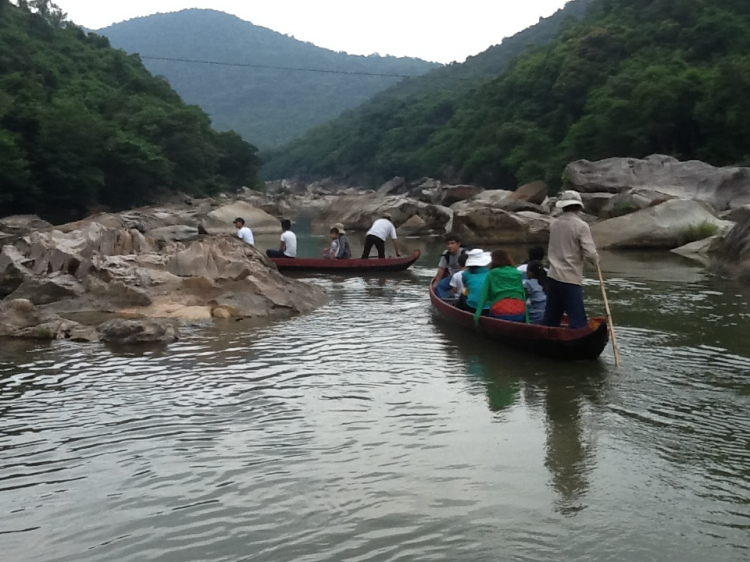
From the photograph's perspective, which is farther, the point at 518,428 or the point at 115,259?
the point at 115,259

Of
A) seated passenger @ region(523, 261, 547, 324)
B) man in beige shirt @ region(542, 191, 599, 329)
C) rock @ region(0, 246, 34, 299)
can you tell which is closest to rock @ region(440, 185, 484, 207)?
rock @ region(0, 246, 34, 299)

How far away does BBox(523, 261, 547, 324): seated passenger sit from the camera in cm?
1036

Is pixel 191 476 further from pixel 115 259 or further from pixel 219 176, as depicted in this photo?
pixel 219 176

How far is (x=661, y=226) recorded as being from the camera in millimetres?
24141

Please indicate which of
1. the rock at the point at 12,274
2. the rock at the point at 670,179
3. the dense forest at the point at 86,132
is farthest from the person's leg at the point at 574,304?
the dense forest at the point at 86,132

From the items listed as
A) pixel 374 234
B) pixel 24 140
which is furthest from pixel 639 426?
pixel 24 140

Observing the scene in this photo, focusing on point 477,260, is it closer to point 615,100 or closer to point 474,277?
point 474,277

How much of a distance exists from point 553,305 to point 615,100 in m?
Answer: 39.9

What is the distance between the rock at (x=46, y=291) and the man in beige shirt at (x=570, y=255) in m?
8.14

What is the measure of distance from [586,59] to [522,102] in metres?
9.80

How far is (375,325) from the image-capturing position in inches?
477

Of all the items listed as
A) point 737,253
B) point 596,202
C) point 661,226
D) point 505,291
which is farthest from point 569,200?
point 596,202

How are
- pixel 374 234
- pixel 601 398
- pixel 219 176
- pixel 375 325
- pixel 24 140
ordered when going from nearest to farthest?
pixel 601 398
pixel 375 325
pixel 374 234
pixel 24 140
pixel 219 176

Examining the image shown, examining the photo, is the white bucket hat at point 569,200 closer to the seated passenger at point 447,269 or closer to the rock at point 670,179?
the seated passenger at point 447,269
